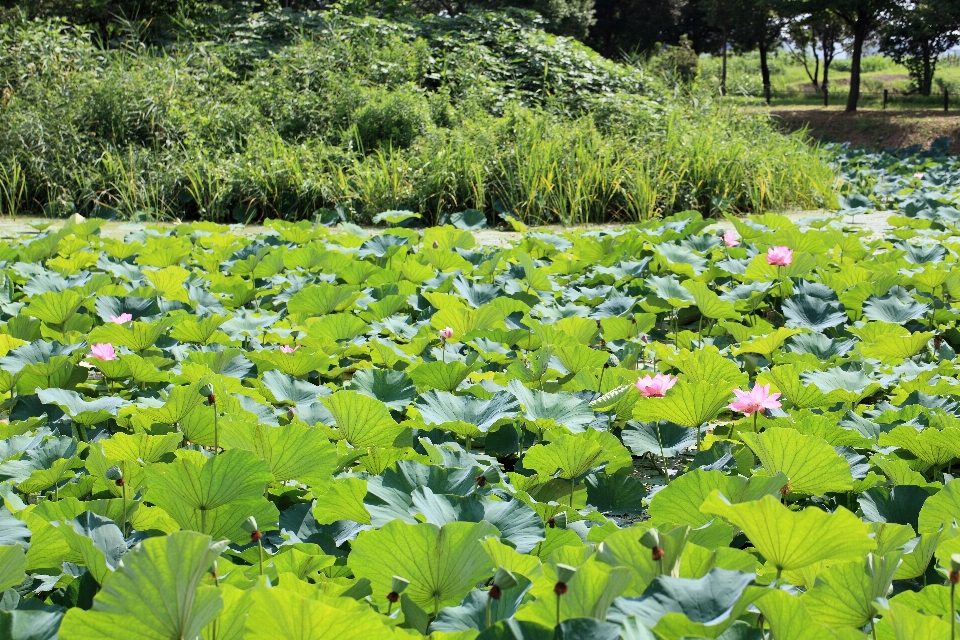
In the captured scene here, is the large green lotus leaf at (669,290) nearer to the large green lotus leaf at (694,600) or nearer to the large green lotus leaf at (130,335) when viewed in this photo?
the large green lotus leaf at (130,335)

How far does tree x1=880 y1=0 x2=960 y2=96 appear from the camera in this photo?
17.0 meters

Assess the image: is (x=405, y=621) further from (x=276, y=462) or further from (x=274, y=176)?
(x=274, y=176)

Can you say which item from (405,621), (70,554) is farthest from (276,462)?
(405,621)

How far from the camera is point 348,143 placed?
688 centimetres

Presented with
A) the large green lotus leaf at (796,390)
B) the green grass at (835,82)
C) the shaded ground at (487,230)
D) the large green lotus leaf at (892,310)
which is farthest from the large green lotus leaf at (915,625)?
the green grass at (835,82)

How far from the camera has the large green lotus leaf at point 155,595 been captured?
812 mm

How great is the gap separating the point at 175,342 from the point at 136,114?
17.3 feet

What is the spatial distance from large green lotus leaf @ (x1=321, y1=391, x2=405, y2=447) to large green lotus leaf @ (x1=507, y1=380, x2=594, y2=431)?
0.27 m

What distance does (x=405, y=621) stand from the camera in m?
1.03

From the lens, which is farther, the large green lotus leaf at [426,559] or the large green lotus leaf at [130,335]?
the large green lotus leaf at [130,335]

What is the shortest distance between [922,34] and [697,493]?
2247 cm

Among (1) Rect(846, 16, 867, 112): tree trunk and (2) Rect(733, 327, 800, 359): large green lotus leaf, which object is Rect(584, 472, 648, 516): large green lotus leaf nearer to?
(2) Rect(733, 327, 800, 359): large green lotus leaf

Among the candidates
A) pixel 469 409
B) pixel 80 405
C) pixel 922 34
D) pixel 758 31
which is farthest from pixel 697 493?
pixel 758 31

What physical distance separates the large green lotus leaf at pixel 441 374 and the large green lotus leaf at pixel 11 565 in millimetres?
1060
